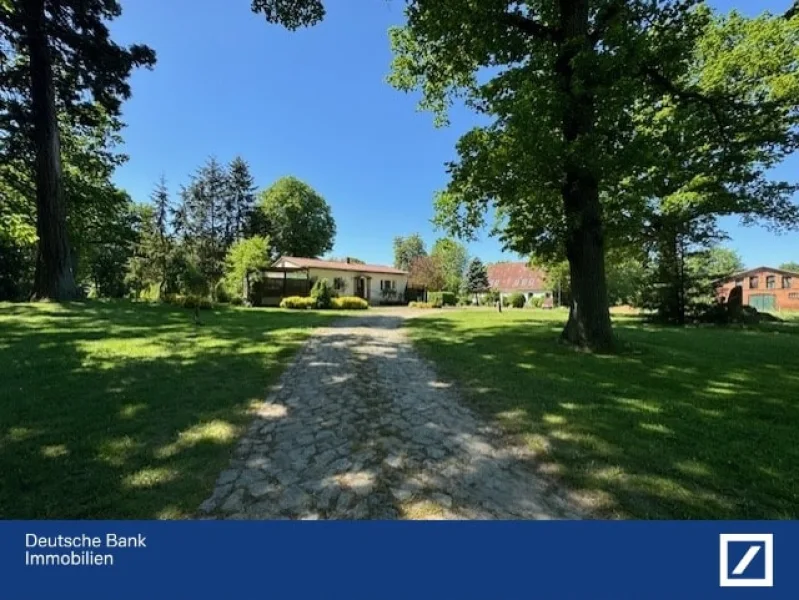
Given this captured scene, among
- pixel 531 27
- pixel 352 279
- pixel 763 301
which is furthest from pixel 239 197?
pixel 763 301

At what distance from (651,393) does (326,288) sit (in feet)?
68.5

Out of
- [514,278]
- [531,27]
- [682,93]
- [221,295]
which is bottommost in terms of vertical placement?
[221,295]

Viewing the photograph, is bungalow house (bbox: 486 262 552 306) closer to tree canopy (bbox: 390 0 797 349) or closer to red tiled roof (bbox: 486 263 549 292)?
red tiled roof (bbox: 486 263 549 292)

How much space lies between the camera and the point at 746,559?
272 cm

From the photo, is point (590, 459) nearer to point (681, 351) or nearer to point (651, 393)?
point (651, 393)

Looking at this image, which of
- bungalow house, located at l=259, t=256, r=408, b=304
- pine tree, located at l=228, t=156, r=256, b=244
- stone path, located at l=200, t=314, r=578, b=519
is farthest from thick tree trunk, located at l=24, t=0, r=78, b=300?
pine tree, located at l=228, t=156, r=256, b=244

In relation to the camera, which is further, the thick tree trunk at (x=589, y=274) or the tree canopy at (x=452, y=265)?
the tree canopy at (x=452, y=265)

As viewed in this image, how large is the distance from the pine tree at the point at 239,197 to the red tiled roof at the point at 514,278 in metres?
35.2

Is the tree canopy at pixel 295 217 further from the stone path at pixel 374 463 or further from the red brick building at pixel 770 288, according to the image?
the red brick building at pixel 770 288

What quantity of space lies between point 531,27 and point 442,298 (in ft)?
87.9

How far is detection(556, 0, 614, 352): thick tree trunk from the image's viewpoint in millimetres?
8594

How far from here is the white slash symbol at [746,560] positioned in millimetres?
2672

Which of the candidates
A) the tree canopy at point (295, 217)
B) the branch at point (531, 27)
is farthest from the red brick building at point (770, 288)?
the branch at point (531, 27)

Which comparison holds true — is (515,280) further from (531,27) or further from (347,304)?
(531,27)
